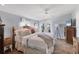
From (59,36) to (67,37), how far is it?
0.12m

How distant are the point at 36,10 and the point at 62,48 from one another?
71 cm

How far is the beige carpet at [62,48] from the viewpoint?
2.45m

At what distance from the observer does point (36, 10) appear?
247cm

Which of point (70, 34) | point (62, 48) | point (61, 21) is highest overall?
point (61, 21)

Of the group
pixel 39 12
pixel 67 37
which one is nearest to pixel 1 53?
pixel 39 12

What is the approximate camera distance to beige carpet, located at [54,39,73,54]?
8.04 ft

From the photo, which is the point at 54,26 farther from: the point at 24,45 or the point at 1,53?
the point at 1,53

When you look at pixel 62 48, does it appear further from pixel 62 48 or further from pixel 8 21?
pixel 8 21

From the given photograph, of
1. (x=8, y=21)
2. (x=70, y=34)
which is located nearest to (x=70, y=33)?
(x=70, y=34)

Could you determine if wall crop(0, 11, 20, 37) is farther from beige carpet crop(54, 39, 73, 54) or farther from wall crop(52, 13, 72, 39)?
beige carpet crop(54, 39, 73, 54)

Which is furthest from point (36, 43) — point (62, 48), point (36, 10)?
point (36, 10)

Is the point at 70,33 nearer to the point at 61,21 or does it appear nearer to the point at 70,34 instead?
the point at 70,34

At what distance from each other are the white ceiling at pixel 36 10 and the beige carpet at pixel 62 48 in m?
0.42

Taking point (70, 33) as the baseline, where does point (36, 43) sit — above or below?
below
